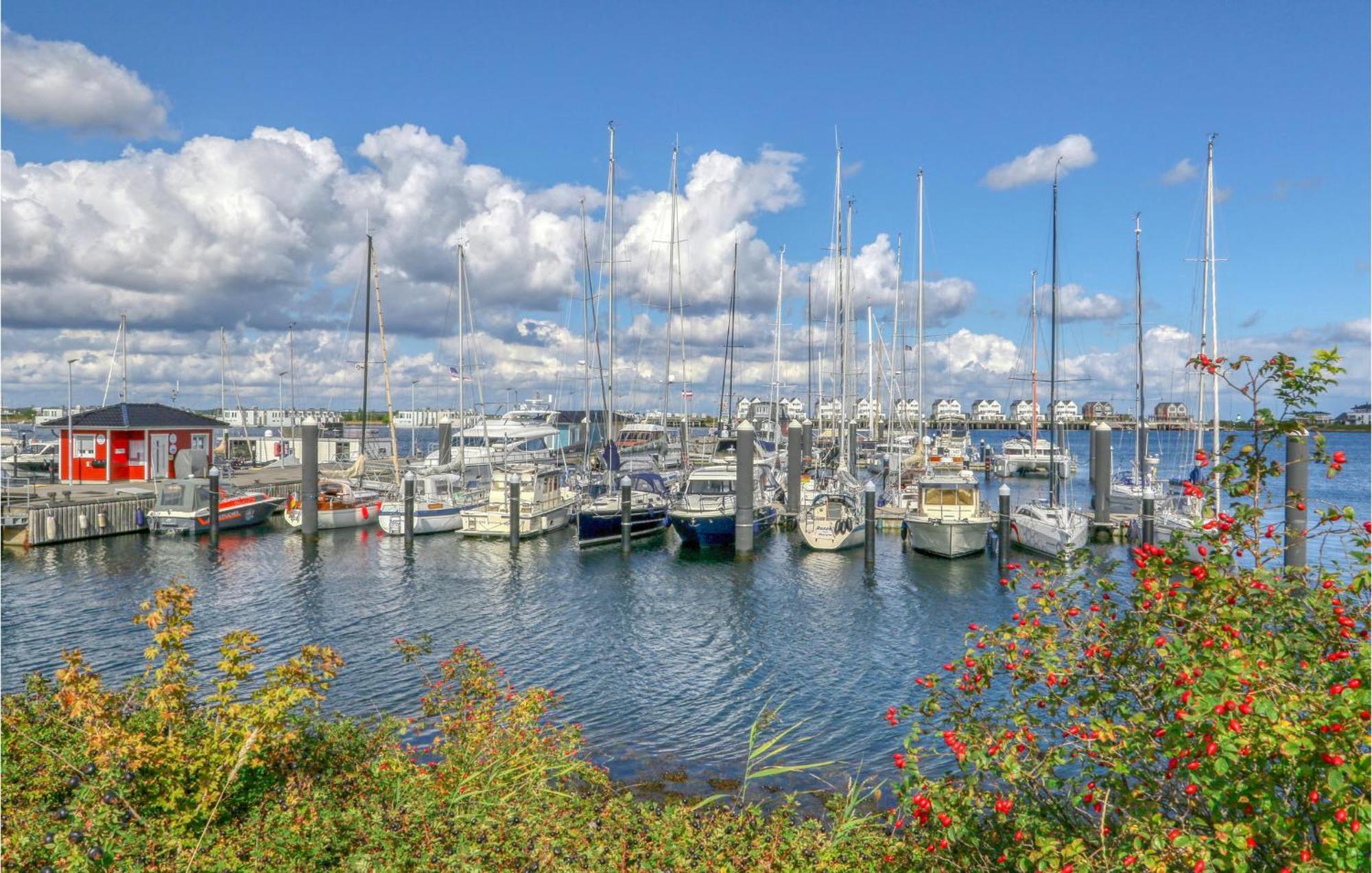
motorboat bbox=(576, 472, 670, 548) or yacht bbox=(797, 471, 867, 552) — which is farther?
motorboat bbox=(576, 472, 670, 548)

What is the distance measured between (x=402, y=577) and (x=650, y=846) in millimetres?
24266

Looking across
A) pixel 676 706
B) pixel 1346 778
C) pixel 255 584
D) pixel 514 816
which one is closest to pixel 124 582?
pixel 255 584

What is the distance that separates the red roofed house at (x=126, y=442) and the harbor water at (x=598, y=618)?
1085 centimetres

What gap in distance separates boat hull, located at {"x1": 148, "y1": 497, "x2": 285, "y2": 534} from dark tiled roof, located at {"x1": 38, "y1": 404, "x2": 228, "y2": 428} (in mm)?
10360

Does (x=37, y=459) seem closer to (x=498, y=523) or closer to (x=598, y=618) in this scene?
(x=498, y=523)

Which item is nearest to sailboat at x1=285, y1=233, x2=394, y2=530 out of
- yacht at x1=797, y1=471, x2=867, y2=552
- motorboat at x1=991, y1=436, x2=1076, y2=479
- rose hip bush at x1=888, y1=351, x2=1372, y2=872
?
yacht at x1=797, y1=471, x2=867, y2=552

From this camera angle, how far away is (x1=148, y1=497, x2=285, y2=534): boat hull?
1505 inches

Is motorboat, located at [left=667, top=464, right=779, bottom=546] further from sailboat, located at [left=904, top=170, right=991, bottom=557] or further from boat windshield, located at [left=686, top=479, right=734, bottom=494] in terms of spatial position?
sailboat, located at [left=904, top=170, right=991, bottom=557]

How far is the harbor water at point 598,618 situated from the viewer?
57.2 feet

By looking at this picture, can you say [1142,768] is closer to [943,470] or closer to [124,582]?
[124,582]

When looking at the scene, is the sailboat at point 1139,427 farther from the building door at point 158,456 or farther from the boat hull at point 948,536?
the building door at point 158,456

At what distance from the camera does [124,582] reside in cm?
2914

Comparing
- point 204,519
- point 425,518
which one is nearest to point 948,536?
point 425,518

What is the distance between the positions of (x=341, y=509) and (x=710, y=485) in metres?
17.1
